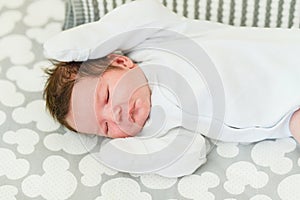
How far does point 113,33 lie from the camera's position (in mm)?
1185

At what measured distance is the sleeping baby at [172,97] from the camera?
112 centimetres

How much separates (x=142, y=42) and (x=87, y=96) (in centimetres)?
16

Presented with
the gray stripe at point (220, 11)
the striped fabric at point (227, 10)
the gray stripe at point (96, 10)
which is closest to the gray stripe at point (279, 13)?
the striped fabric at point (227, 10)

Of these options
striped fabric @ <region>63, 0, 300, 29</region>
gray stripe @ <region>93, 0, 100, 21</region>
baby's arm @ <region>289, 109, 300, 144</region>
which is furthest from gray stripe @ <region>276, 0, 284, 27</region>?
gray stripe @ <region>93, 0, 100, 21</region>

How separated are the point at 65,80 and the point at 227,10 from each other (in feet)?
1.22

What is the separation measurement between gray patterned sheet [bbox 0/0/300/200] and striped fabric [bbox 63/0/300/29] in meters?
0.21

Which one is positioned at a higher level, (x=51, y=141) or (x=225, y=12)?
(x=225, y=12)

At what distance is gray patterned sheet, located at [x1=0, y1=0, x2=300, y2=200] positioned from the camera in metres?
1.07

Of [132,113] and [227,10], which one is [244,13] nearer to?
[227,10]

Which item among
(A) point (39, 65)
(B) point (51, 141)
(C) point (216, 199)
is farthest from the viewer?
(A) point (39, 65)

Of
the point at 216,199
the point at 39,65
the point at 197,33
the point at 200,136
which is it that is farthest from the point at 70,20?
the point at 216,199

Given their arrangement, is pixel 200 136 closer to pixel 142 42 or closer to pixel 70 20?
pixel 142 42

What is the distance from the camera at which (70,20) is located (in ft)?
4.46

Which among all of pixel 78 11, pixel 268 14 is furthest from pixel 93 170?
pixel 268 14
